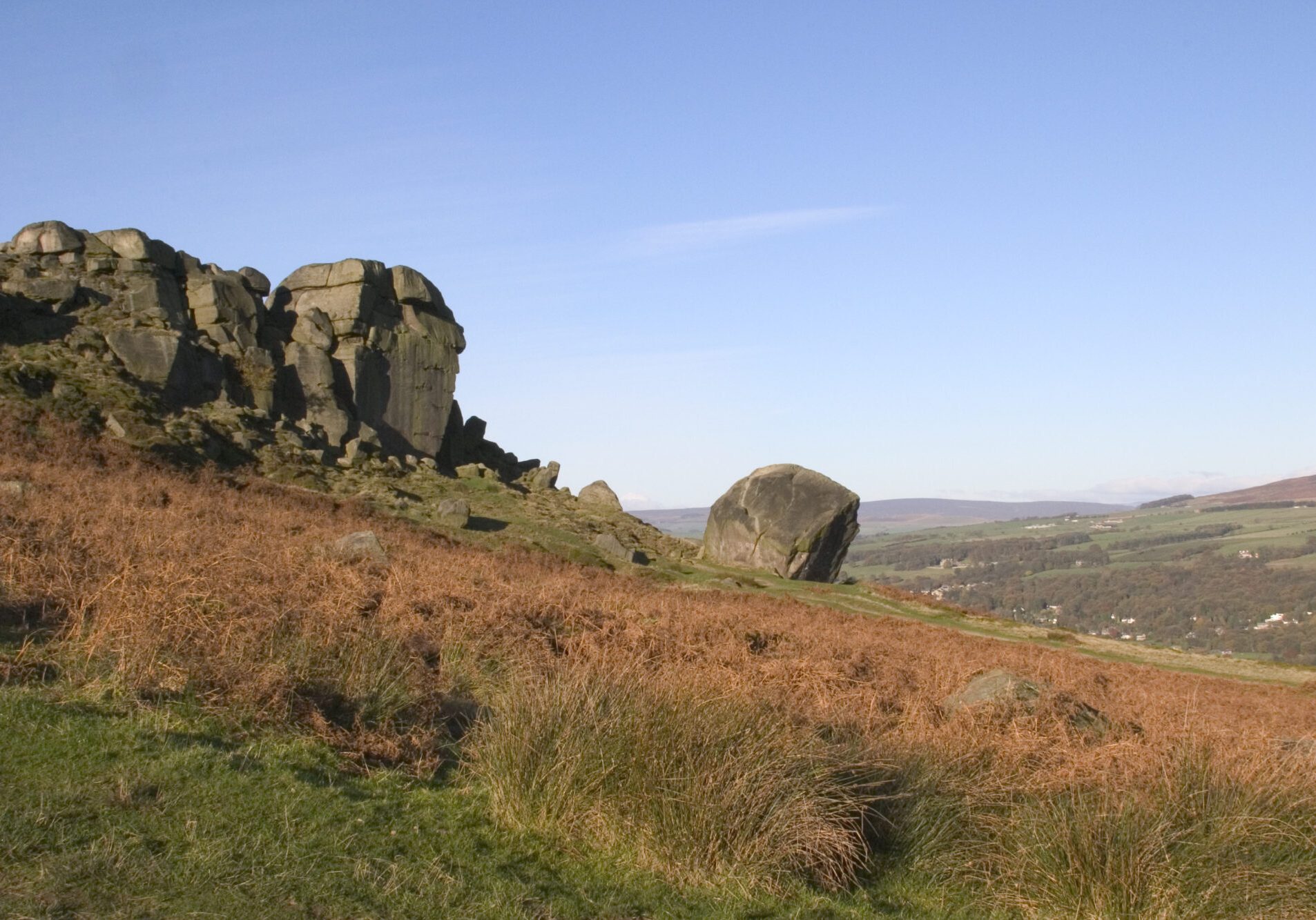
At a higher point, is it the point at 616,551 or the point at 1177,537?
the point at 616,551

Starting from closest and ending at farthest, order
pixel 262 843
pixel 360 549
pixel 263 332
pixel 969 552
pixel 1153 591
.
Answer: pixel 262 843 → pixel 360 549 → pixel 263 332 → pixel 1153 591 → pixel 969 552

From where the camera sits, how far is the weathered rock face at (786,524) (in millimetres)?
36375

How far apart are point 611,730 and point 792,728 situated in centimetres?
168

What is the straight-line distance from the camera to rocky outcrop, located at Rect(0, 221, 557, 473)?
1325 inches

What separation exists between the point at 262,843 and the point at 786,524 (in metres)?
30.8

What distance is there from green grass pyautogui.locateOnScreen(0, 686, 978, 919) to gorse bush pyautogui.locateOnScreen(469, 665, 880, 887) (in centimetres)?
22

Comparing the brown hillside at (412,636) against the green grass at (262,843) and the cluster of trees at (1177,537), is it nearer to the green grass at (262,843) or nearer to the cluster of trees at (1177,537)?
the green grass at (262,843)

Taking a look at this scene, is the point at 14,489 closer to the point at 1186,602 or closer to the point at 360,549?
the point at 360,549

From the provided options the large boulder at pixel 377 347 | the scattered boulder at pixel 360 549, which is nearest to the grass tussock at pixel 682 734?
the scattered boulder at pixel 360 549

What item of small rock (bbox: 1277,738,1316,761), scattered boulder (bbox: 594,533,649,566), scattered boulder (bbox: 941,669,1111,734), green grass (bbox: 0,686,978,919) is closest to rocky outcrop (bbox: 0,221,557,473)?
scattered boulder (bbox: 594,533,649,566)

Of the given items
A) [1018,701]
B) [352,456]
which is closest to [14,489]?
[1018,701]

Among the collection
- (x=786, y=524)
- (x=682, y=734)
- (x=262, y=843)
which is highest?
(x=786, y=524)

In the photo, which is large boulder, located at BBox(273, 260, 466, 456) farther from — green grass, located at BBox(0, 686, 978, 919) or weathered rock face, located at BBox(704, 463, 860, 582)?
green grass, located at BBox(0, 686, 978, 919)

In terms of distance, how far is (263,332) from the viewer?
38.9 metres
